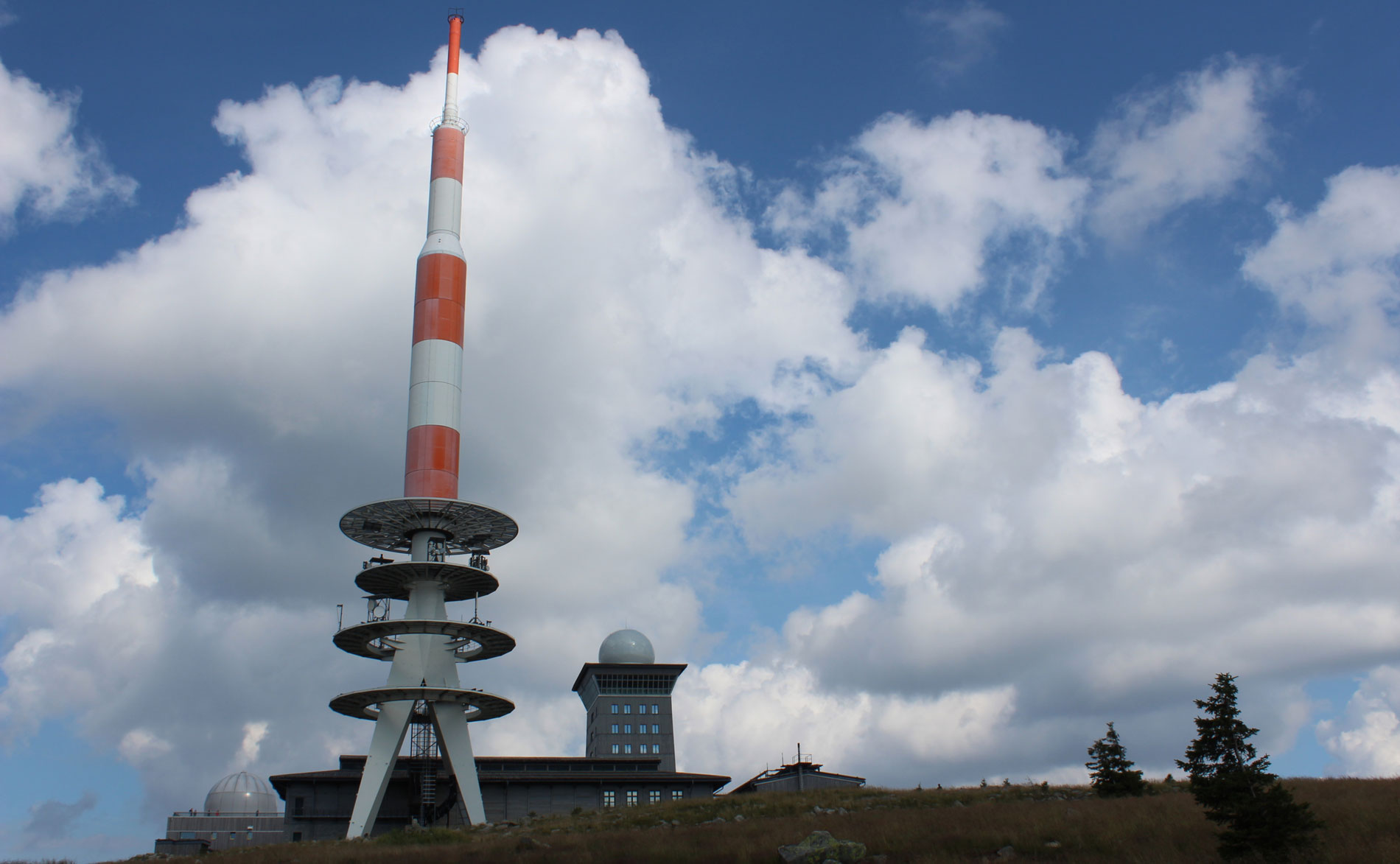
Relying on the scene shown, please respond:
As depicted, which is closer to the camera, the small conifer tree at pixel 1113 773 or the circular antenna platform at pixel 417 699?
the small conifer tree at pixel 1113 773

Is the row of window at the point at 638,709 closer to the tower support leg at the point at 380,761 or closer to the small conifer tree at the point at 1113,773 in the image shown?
the tower support leg at the point at 380,761

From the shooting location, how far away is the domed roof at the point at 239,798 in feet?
228

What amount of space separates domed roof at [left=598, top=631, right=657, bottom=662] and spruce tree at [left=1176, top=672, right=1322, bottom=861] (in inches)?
3565

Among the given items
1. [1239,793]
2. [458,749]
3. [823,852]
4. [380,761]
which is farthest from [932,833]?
[380,761]

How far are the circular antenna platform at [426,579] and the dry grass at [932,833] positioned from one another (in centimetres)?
1748

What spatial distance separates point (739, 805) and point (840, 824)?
14.0 metres

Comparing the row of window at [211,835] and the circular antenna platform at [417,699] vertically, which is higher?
the circular antenna platform at [417,699]

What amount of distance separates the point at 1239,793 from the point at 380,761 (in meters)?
45.7

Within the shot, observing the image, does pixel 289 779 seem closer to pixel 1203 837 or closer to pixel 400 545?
pixel 400 545

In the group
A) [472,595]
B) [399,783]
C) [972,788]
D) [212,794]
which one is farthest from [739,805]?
[212,794]

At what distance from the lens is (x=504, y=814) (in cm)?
6494

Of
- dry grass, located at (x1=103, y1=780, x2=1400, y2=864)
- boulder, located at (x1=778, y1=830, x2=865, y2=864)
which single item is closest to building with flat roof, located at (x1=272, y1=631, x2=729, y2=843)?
dry grass, located at (x1=103, y1=780, x2=1400, y2=864)

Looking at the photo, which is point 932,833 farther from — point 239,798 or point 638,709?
point 638,709

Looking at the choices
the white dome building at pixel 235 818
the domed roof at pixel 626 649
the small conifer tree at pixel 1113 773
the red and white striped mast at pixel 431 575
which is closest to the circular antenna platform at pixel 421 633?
the red and white striped mast at pixel 431 575
